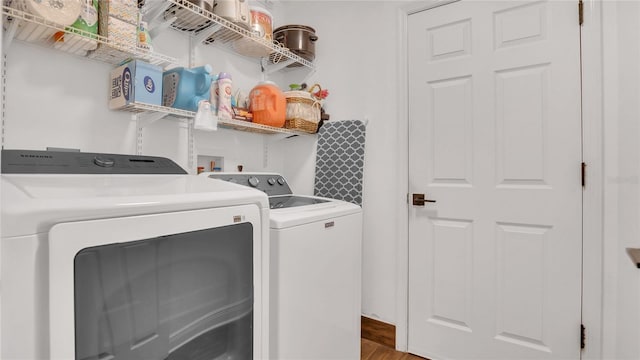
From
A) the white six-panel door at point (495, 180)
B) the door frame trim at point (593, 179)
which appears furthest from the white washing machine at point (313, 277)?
the door frame trim at point (593, 179)

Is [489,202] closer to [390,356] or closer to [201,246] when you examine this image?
[390,356]

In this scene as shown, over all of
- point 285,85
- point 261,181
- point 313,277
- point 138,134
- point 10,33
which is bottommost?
point 313,277

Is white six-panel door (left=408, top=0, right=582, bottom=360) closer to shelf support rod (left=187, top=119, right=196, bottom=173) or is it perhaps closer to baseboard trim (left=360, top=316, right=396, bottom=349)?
baseboard trim (left=360, top=316, right=396, bottom=349)

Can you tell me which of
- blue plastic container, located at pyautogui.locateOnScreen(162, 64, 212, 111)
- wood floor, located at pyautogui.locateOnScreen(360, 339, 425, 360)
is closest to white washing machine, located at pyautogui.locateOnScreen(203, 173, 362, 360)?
wood floor, located at pyautogui.locateOnScreen(360, 339, 425, 360)

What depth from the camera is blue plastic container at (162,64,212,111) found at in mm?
1662

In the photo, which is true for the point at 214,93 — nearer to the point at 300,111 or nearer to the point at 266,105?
the point at 266,105

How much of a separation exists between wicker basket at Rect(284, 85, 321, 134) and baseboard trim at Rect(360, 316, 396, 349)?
1389mm

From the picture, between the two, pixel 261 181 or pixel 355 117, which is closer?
pixel 261 181

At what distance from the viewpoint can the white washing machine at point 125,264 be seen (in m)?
0.69

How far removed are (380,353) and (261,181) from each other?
1.33 meters

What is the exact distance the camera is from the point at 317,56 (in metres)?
2.54

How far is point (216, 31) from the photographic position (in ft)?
6.33

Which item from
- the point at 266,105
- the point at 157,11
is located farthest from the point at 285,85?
the point at 157,11

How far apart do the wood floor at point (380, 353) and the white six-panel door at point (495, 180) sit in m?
0.09
